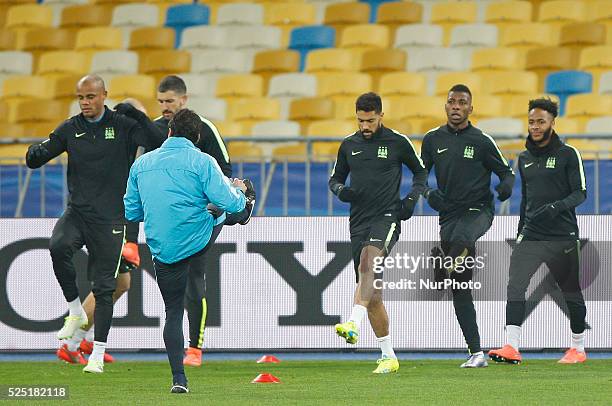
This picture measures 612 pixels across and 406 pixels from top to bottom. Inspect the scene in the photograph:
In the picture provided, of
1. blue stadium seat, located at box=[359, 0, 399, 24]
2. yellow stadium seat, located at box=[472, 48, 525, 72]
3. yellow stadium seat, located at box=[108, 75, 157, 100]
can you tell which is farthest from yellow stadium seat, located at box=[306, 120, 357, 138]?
blue stadium seat, located at box=[359, 0, 399, 24]

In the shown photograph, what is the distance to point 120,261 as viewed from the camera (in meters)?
10.6

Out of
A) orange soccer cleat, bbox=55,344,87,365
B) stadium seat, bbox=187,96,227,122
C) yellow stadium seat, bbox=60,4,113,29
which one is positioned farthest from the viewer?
yellow stadium seat, bbox=60,4,113,29

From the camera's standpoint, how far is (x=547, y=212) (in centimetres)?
1077

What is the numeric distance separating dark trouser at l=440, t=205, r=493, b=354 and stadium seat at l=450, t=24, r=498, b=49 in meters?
7.98

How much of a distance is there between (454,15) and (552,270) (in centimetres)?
867

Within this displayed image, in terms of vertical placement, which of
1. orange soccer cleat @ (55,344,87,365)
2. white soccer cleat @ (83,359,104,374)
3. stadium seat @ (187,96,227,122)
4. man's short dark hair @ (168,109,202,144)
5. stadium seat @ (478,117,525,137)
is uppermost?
stadium seat @ (187,96,227,122)

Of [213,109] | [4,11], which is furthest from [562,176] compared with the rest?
[4,11]

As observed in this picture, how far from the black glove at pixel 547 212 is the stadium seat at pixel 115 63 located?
9879 millimetres

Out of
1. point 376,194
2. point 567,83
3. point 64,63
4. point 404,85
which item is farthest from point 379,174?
point 64,63

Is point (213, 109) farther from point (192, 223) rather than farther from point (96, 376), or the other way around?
point (192, 223)

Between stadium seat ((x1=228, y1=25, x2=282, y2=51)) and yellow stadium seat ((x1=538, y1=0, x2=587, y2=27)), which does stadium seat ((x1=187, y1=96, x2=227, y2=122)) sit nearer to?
stadium seat ((x1=228, y1=25, x2=282, y2=51))

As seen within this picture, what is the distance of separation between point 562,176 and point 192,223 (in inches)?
157

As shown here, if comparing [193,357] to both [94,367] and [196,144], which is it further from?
[196,144]

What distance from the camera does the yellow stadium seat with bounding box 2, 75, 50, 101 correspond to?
63.0 ft
